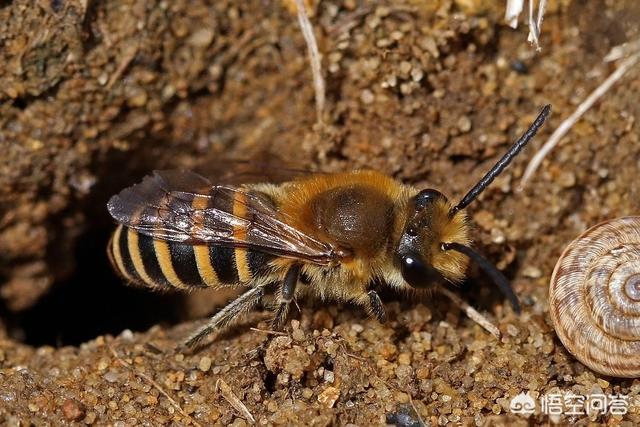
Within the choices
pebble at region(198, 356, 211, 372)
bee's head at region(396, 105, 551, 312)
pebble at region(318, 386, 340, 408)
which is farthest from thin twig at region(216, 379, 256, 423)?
bee's head at region(396, 105, 551, 312)

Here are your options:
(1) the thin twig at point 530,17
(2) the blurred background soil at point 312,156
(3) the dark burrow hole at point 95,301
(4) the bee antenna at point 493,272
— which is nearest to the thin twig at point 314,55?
(2) the blurred background soil at point 312,156

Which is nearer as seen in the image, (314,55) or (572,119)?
(572,119)

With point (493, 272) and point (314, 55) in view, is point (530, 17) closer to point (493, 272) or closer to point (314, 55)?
point (314, 55)

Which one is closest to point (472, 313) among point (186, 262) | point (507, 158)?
point (507, 158)

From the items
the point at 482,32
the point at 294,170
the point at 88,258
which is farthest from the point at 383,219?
the point at 88,258

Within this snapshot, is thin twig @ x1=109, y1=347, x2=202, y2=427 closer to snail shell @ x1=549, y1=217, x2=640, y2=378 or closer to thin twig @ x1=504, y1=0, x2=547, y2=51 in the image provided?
snail shell @ x1=549, y1=217, x2=640, y2=378

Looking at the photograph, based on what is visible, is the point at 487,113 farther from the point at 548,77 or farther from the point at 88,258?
the point at 88,258
